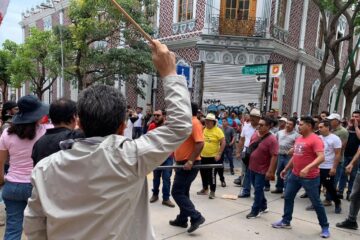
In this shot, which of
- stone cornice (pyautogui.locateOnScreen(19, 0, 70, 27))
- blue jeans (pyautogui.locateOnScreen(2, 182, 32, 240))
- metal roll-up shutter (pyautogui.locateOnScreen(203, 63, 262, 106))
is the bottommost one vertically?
blue jeans (pyautogui.locateOnScreen(2, 182, 32, 240))

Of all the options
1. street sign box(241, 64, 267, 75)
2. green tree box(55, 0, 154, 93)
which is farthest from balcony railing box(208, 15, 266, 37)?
street sign box(241, 64, 267, 75)

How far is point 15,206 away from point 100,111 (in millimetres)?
1949

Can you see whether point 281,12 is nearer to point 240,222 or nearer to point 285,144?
point 285,144

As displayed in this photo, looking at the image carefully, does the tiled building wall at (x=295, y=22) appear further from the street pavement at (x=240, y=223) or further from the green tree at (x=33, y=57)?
the street pavement at (x=240, y=223)

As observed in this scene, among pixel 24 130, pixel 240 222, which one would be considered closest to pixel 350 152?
pixel 240 222

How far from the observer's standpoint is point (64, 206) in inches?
54.5

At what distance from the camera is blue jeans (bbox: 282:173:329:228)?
4.52 m

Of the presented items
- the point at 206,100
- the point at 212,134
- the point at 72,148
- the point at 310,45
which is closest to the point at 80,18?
the point at 206,100

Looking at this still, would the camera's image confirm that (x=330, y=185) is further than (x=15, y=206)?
Yes

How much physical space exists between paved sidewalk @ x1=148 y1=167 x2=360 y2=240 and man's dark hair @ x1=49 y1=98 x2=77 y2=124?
2401 mm

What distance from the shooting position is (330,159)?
19.5 ft

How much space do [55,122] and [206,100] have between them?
40.2 feet

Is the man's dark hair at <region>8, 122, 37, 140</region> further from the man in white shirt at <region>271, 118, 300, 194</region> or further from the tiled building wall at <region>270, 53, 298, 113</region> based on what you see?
the tiled building wall at <region>270, 53, 298, 113</region>

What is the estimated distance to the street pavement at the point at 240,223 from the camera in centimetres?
454
